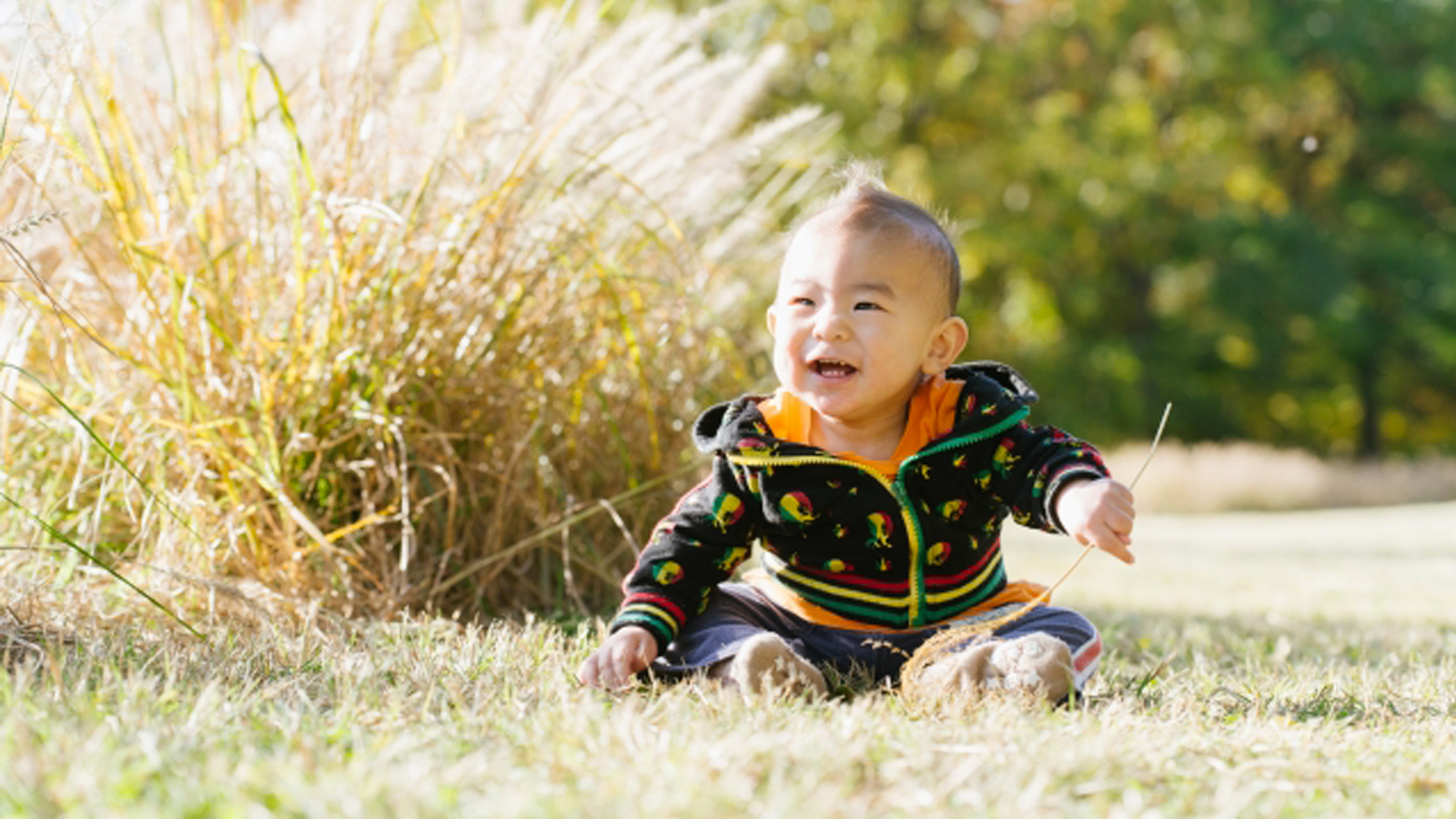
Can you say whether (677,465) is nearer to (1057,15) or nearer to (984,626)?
(984,626)

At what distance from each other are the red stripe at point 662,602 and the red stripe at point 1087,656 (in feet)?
1.80

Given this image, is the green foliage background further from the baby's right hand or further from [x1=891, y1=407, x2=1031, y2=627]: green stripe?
the baby's right hand

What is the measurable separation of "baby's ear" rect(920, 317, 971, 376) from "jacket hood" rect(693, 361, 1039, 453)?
0.05m

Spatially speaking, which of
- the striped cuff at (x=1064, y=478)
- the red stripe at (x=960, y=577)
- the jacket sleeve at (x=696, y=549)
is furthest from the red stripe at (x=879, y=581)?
the striped cuff at (x=1064, y=478)

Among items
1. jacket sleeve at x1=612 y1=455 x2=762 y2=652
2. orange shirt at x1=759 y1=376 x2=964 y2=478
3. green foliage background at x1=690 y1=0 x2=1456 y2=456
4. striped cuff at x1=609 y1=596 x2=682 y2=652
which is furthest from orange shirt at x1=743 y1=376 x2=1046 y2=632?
green foliage background at x1=690 y1=0 x2=1456 y2=456

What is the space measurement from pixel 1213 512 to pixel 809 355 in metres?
10.1

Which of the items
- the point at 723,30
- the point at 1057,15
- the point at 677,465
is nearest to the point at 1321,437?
the point at 1057,15

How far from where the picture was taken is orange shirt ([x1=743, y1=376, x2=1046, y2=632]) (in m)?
1.98

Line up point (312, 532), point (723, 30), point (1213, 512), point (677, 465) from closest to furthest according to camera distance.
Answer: point (312, 532) → point (677, 465) → point (723, 30) → point (1213, 512)

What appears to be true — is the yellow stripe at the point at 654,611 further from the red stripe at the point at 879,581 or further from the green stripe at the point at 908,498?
the green stripe at the point at 908,498

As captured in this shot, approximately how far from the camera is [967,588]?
2.00 m

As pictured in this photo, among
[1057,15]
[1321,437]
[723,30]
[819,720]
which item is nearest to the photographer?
[819,720]

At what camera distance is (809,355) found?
74.7 inches

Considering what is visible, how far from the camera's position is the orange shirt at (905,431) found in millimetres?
1979
